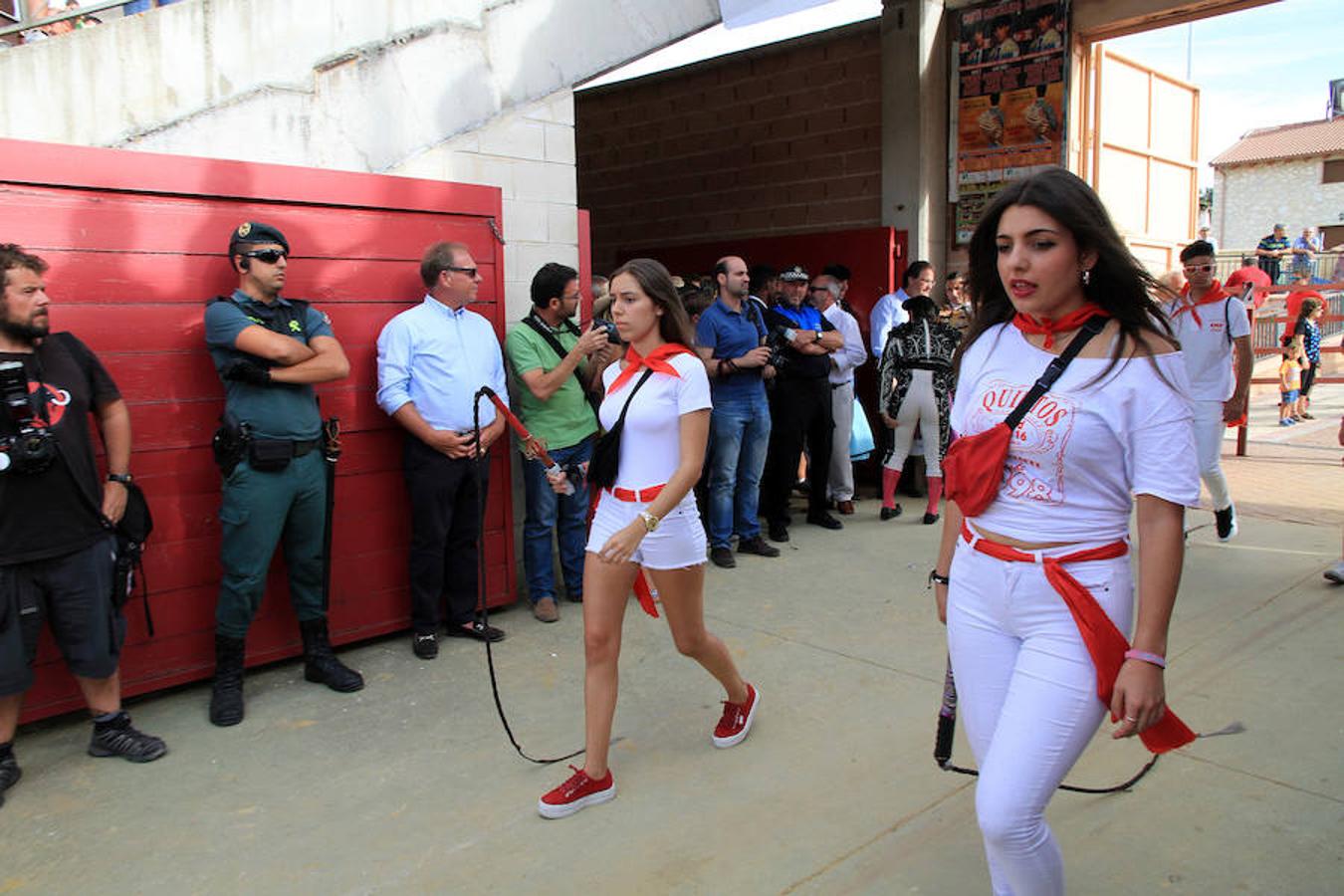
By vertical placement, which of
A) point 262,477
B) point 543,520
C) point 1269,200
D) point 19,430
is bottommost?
point 543,520

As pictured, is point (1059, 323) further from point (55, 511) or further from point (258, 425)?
point (55, 511)

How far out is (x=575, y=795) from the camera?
3.21m

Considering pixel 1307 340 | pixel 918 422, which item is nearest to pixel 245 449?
pixel 918 422

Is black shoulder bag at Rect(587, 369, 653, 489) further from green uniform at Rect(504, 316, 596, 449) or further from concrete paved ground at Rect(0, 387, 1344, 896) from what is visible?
green uniform at Rect(504, 316, 596, 449)

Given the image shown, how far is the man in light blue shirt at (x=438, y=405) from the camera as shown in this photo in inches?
183

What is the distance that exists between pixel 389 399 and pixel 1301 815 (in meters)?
3.97

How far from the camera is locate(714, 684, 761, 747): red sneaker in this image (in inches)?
146

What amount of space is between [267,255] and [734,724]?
8.84ft

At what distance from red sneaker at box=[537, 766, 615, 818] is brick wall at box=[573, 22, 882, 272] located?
23.6 feet

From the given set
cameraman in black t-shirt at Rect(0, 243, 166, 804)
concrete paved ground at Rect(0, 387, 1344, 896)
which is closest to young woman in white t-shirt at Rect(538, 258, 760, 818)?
concrete paved ground at Rect(0, 387, 1344, 896)

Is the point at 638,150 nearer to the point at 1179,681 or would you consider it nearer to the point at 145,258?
the point at 145,258

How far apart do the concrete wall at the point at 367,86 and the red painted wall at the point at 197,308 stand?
0.39 m

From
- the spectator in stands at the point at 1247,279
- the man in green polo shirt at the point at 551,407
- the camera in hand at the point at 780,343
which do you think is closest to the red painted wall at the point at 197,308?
the man in green polo shirt at the point at 551,407

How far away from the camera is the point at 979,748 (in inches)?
88.1
